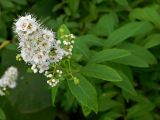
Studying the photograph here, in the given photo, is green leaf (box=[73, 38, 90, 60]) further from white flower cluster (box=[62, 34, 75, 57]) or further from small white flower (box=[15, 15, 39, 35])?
small white flower (box=[15, 15, 39, 35])

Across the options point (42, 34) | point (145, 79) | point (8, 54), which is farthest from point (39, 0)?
point (42, 34)

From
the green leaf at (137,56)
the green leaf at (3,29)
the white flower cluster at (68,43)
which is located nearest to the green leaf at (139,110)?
the green leaf at (137,56)

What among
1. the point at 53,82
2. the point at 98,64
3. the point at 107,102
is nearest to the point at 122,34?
the point at 98,64

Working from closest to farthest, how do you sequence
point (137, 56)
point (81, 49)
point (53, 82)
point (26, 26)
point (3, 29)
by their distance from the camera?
point (26, 26) < point (53, 82) < point (81, 49) < point (137, 56) < point (3, 29)

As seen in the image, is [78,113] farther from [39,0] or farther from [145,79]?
[39,0]

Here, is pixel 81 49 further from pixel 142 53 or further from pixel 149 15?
pixel 149 15

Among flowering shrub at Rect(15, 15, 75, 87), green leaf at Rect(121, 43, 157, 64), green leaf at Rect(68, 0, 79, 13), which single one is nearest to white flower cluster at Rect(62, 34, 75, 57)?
flowering shrub at Rect(15, 15, 75, 87)

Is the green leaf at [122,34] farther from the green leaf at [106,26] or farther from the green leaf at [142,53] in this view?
the green leaf at [106,26]
